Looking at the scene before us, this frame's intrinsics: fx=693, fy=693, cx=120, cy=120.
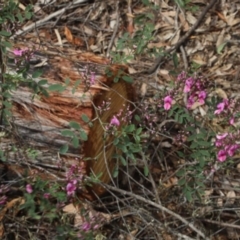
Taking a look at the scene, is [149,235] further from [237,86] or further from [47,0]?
[47,0]

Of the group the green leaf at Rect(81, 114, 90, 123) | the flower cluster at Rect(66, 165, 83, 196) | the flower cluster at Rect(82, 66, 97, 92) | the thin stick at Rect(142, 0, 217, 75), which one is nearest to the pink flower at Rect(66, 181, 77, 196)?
the flower cluster at Rect(66, 165, 83, 196)

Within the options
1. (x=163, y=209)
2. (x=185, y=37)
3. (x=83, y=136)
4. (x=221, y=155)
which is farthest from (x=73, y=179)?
(x=185, y=37)

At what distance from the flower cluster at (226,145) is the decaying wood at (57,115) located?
0.40 meters

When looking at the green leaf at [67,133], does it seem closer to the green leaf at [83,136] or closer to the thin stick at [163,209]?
the green leaf at [83,136]

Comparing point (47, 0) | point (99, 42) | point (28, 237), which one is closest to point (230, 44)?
point (99, 42)

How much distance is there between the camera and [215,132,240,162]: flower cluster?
2.31 metres

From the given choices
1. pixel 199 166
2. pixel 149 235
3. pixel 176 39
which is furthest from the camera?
pixel 176 39

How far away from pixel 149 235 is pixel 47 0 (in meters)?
1.47

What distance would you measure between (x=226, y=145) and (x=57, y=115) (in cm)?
62

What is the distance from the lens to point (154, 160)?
294cm

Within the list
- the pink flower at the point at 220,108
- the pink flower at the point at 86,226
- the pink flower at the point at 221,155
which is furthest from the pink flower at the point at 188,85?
the pink flower at the point at 86,226

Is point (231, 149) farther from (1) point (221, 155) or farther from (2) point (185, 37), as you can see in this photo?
(2) point (185, 37)

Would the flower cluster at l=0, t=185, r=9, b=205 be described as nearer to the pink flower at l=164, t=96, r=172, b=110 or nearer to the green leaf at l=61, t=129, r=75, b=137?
the green leaf at l=61, t=129, r=75, b=137

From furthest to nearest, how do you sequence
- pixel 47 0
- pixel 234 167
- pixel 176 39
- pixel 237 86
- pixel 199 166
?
pixel 47 0
pixel 176 39
pixel 237 86
pixel 234 167
pixel 199 166
